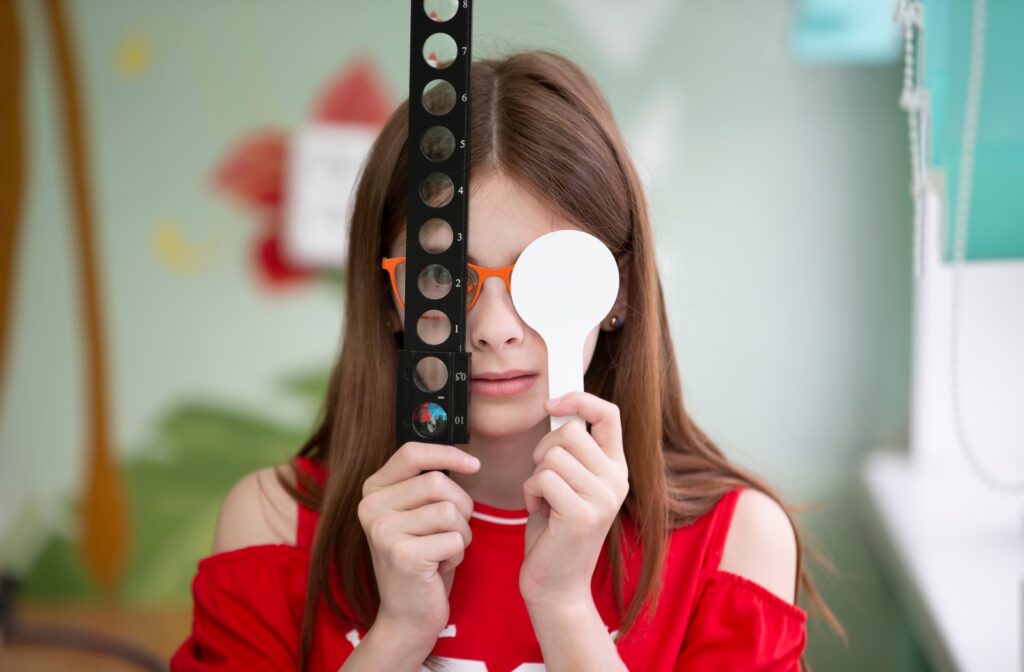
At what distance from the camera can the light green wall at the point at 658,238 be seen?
5.59 ft

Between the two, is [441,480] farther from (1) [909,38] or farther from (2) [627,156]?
(1) [909,38]

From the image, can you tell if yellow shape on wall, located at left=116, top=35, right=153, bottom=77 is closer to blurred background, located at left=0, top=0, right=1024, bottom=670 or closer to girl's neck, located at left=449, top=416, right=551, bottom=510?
blurred background, located at left=0, top=0, right=1024, bottom=670

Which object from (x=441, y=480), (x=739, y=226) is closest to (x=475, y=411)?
(x=441, y=480)

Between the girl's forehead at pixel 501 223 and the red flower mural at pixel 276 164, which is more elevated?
the red flower mural at pixel 276 164

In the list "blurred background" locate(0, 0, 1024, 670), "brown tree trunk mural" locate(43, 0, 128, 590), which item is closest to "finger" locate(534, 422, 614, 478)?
"blurred background" locate(0, 0, 1024, 670)

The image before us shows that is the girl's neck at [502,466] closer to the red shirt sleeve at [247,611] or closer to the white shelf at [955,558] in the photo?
the red shirt sleeve at [247,611]

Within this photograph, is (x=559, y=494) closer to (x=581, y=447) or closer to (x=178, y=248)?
(x=581, y=447)

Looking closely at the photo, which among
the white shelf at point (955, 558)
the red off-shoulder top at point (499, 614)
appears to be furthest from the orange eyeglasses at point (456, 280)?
the white shelf at point (955, 558)

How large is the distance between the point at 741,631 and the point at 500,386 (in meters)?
0.29

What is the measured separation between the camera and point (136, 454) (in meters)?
1.93

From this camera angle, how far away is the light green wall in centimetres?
170

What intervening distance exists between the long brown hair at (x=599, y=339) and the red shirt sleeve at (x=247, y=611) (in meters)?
0.03

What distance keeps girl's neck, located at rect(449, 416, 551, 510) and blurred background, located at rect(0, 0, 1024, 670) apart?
559 millimetres

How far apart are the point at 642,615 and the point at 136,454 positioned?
4.55 feet
